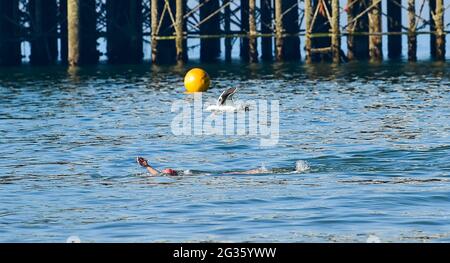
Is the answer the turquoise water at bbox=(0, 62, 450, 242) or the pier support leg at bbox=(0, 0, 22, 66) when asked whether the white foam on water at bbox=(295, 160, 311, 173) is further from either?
the pier support leg at bbox=(0, 0, 22, 66)

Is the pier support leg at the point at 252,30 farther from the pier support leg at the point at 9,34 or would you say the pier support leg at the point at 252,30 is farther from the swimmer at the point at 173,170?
the swimmer at the point at 173,170

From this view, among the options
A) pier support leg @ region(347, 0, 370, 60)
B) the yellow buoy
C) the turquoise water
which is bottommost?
the turquoise water

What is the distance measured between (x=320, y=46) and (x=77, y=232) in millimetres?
45085

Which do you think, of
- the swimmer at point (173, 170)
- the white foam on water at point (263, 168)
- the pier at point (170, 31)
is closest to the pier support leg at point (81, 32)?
the pier at point (170, 31)

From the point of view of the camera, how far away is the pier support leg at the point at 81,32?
54.5 metres

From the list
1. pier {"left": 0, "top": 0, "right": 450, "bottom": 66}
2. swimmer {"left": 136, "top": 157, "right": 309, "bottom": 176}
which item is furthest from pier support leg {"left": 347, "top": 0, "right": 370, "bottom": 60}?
swimmer {"left": 136, "top": 157, "right": 309, "bottom": 176}

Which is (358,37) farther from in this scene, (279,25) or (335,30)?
(335,30)

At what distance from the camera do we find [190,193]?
1881 centimetres

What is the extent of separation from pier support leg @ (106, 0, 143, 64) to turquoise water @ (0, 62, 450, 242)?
61.0ft

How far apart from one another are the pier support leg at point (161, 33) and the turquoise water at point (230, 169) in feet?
47.7

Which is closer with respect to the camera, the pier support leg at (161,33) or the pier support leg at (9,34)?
the pier support leg at (161,33)

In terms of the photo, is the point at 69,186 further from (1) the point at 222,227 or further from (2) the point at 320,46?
(2) the point at 320,46

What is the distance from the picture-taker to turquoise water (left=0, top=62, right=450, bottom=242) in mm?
15812
